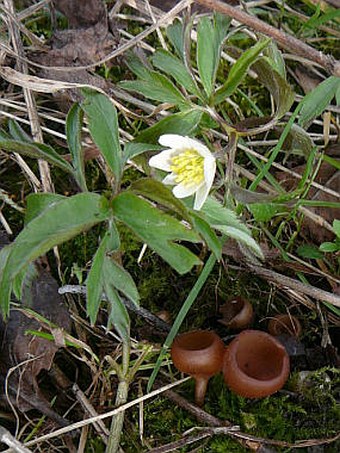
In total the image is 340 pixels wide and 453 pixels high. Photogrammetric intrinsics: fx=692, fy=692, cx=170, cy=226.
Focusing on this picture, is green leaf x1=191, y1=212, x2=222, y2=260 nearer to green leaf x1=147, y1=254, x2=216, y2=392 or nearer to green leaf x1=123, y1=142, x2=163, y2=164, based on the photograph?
green leaf x1=123, y1=142, x2=163, y2=164

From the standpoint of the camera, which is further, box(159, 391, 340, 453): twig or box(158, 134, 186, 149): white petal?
box(159, 391, 340, 453): twig

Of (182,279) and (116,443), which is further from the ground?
(182,279)

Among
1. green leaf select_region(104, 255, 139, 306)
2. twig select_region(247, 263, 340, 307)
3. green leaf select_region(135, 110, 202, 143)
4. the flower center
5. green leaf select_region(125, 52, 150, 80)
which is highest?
green leaf select_region(125, 52, 150, 80)

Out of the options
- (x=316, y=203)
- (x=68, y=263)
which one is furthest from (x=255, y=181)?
(x=68, y=263)

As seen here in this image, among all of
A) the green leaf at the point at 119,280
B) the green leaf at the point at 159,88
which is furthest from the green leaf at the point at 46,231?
the green leaf at the point at 159,88

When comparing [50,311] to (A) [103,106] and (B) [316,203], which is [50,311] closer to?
(A) [103,106]

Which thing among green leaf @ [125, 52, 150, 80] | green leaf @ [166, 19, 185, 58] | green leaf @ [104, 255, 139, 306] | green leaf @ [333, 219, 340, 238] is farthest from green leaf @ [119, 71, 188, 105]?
green leaf @ [333, 219, 340, 238]
